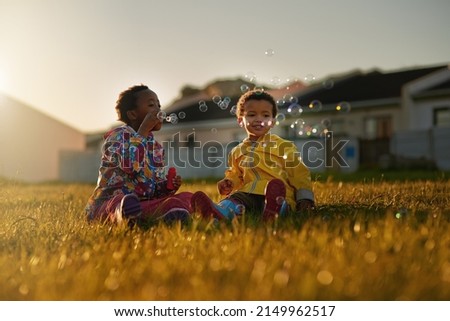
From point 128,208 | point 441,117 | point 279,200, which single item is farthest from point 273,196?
point 441,117

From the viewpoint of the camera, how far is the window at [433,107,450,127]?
18.3 meters

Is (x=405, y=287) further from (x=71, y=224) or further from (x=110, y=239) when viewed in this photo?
(x=71, y=224)

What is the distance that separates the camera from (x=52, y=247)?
282 cm

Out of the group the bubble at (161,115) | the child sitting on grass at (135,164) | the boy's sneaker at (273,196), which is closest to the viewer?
the boy's sneaker at (273,196)

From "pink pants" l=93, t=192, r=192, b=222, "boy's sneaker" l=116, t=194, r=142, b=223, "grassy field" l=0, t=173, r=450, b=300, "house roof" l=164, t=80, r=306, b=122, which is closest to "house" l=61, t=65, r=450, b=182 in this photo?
"house roof" l=164, t=80, r=306, b=122

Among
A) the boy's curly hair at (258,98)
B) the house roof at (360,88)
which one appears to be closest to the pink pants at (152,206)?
the boy's curly hair at (258,98)

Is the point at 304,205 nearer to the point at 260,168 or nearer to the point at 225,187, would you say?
the point at 260,168

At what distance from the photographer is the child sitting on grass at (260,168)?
3.88 m

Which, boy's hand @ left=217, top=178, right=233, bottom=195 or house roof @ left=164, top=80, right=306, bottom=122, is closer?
boy's hand @ left=217, top=178, right=233, bottom=195

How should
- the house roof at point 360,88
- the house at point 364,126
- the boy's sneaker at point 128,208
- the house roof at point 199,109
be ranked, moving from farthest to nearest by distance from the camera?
the house roof at point 199,109, the house roof at point 360,88, the house at point 364,126, the boy's sneaker at point 128,208

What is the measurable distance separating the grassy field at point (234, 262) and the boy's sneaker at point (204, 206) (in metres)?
0.14

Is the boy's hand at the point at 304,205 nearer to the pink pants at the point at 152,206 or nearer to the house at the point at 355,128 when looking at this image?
the pink pants at the point at 152,206

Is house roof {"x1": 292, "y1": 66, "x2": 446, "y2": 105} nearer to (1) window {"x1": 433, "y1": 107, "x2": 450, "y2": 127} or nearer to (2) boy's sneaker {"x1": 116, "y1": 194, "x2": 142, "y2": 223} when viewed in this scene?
(1) window {"x1": 433, "y1": 107, "x2": 450, "y2": 127}

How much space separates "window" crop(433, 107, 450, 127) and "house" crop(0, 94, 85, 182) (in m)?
11.7
